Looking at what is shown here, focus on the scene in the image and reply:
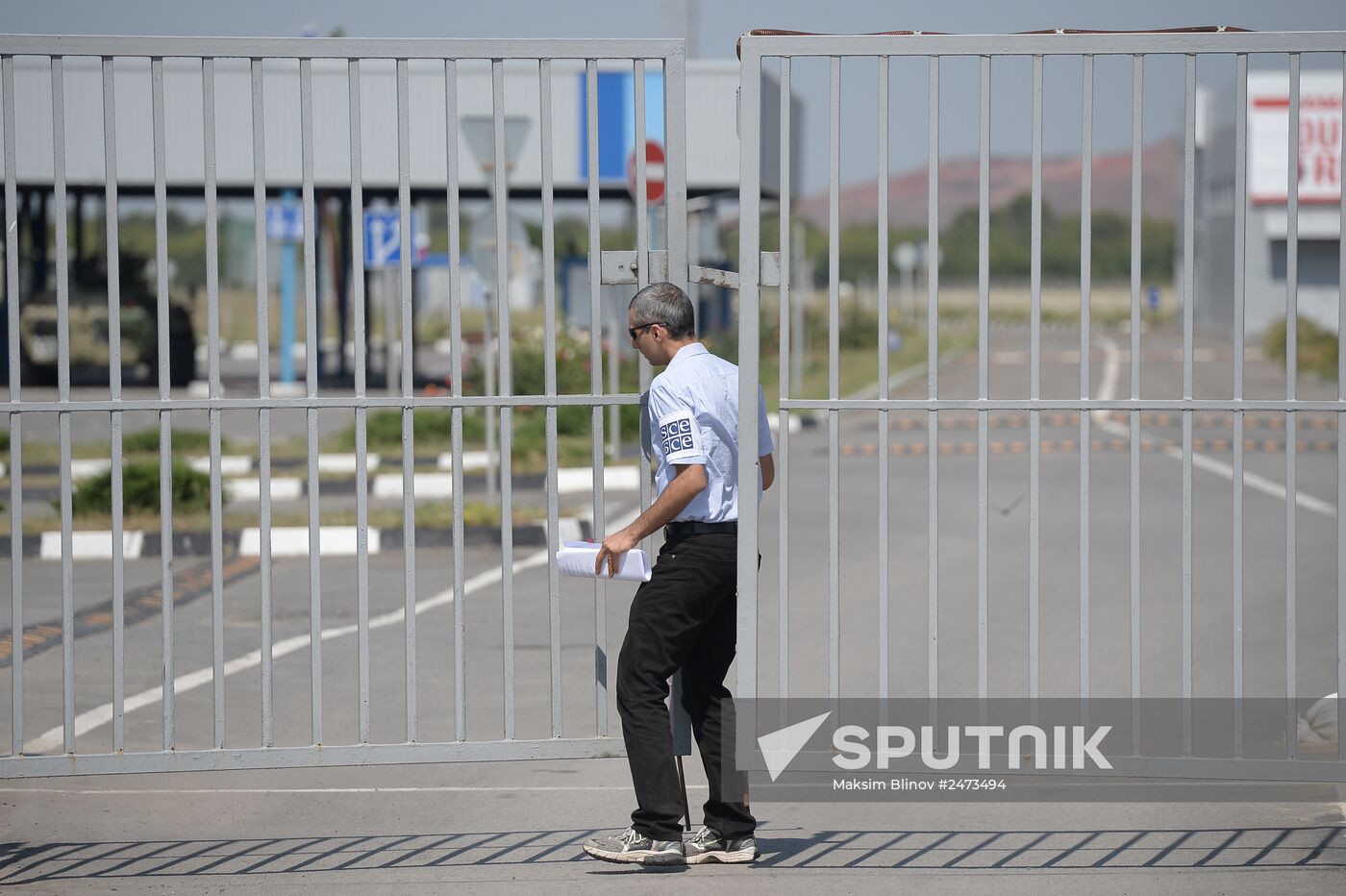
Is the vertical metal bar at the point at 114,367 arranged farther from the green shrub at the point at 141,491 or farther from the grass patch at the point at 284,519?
the green shrub at the point at 141,491

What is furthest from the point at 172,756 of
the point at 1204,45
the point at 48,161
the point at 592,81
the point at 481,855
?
the point at 48,161

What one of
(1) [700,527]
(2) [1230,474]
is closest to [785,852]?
(1) [700,527]

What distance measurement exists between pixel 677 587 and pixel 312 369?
1.38m

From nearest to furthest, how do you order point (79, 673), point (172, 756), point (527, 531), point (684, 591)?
point (684, 591)
point (172, 756)
point (79, 673)
point (527, 531)

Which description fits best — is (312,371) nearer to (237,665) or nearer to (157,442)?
(237,665)

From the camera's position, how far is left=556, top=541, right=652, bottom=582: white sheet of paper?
4637 mm

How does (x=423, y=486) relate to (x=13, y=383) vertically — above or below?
below

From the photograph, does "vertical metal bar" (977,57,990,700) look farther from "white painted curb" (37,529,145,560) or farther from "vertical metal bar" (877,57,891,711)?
"white painted curb" (37,529,145,560)

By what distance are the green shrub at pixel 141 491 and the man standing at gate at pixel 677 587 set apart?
9.05 m

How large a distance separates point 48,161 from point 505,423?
24.4 m

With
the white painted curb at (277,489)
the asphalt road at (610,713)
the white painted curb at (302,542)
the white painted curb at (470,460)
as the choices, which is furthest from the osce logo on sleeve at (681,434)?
the white painted curb at (470,460)

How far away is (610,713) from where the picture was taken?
7504 mm

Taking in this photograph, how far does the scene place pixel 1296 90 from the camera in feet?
16.1

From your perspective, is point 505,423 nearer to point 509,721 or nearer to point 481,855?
point 509,721
